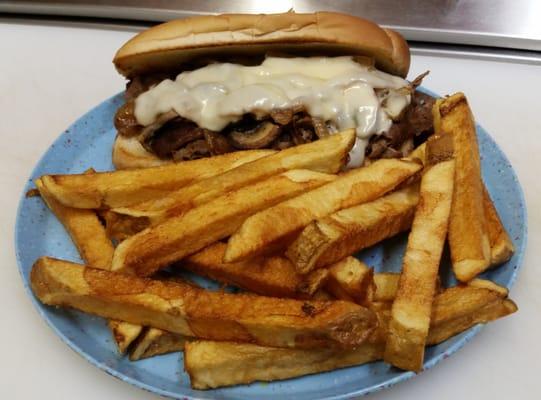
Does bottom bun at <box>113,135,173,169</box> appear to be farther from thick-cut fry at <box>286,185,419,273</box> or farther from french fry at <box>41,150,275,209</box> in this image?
thick-cut fry at <box>286,185,419,273</box>

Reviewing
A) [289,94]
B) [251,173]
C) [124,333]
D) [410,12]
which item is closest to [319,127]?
[289,94]

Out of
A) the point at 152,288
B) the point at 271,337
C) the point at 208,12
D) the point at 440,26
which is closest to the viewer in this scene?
the point at 271,337

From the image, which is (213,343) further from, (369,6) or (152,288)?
(369,6)

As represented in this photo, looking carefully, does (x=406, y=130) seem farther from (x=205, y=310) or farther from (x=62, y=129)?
(x=62, y=129)

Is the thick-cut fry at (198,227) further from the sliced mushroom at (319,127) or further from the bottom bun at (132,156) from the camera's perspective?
the bottom bun at (132,156)

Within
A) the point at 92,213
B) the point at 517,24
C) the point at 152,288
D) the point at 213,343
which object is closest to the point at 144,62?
the point at 92,213

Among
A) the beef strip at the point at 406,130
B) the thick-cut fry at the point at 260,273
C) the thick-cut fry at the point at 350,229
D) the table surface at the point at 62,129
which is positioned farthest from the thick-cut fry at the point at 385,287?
the beef strip at the point at 406,130
